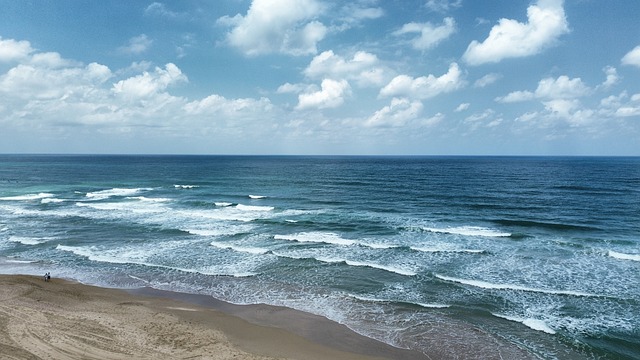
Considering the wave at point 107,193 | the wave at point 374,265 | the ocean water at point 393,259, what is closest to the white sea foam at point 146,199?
the ocean water at point 393,259

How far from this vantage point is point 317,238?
1233 inches

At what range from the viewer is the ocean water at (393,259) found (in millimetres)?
16969

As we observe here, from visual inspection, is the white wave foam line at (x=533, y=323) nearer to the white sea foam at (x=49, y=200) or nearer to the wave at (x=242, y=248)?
the wave at (x=242, y=248)

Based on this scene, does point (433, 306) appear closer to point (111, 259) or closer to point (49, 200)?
point (111, 259)

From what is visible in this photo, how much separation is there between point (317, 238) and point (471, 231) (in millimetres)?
13937

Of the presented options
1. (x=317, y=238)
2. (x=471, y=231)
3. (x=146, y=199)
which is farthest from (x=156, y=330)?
(x=146, y=199)

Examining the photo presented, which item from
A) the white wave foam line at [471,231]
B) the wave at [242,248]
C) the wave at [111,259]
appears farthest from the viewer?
the white wave foam line at [471,231]

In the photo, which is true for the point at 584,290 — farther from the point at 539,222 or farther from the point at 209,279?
the point at 209,279

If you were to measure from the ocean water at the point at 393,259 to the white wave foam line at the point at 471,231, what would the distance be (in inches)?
6.3

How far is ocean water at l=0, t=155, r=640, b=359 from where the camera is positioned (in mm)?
16969

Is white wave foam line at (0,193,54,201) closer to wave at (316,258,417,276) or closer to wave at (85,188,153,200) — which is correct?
wave at (85,188,153,200)

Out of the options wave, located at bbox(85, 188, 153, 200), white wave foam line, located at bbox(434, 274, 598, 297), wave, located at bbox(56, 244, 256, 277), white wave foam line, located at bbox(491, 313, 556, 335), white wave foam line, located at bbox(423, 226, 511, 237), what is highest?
wave, located at bbox(85, 188, 153, 200)

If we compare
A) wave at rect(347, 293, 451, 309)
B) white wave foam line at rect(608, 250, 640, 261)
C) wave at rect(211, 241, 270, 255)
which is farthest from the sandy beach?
white wave foam line at rect(608, 250, 640, 261)

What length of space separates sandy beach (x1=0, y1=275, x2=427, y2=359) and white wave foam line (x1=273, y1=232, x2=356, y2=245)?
12.1 metres
